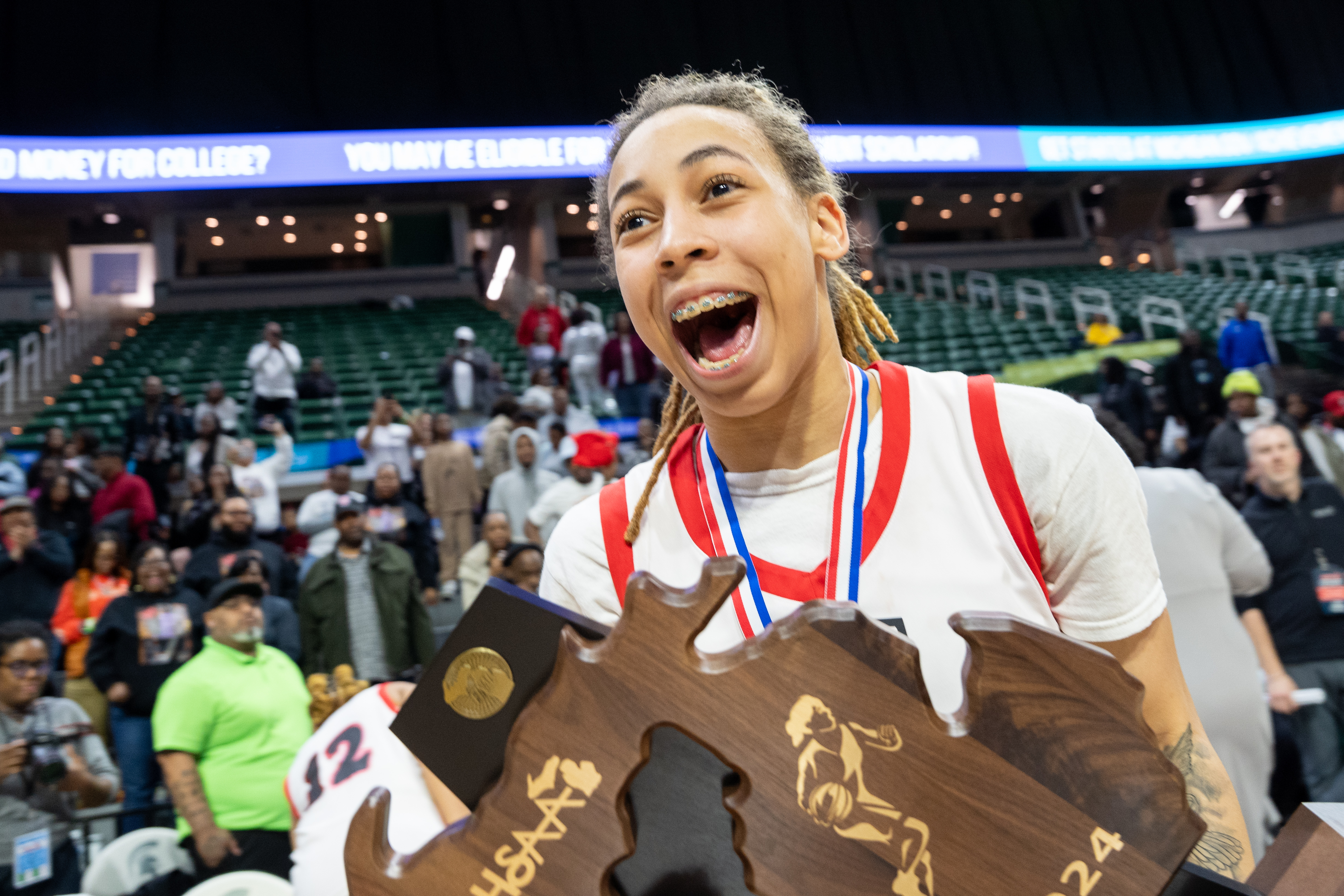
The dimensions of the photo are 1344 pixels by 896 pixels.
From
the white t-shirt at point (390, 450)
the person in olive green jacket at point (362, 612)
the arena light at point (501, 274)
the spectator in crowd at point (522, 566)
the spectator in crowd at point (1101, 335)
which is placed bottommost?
the person in olive green jacket at point (362, 612)

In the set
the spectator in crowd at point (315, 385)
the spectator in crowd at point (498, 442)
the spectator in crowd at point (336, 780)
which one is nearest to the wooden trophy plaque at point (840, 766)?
the spectator in crowd at point (336, 780)

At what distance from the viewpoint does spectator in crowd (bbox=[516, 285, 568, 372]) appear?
9.53 metres

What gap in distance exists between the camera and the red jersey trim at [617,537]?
1.02 metres

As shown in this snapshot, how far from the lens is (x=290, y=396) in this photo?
27.8 ft

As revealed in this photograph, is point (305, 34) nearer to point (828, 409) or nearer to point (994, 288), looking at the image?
point (994, 288)

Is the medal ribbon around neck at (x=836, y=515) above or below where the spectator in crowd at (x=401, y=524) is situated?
above

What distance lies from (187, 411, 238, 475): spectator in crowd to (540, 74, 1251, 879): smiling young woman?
653 cm

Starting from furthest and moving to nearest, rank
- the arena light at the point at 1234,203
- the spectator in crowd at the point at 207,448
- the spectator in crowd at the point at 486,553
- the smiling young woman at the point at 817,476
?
the arena light at the point at 1234,203 < the spectator in crowd at the point at 207,448 < the spectator in crowd at the point at 486,553 < the smiling young woman at the point at 817,476

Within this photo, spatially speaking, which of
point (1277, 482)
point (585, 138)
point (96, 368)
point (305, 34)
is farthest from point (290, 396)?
point (305, 34)

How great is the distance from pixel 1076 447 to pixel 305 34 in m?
18.9

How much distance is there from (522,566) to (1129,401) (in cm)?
548

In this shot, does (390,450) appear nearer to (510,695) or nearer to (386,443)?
(386,443)

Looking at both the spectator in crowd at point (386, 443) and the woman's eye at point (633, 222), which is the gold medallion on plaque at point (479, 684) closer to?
the woman's eye at point (633, 222)

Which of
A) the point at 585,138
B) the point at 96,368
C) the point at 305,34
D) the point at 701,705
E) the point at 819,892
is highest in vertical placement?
the point at 305,34
